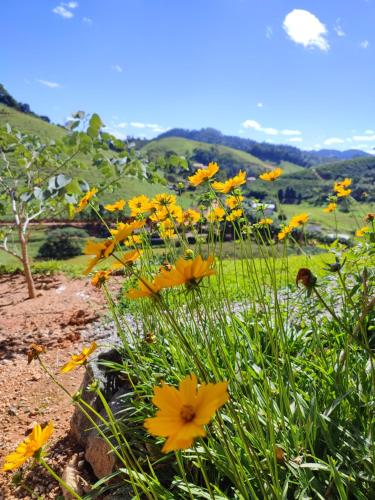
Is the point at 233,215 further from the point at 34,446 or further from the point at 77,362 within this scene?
the point at 34,446

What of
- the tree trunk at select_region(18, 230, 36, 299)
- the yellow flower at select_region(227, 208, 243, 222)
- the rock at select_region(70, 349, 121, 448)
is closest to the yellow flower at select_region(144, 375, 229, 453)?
the yellow flower at select_region(227, 208, 243, 222)

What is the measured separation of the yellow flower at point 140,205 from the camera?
2352 millimetres

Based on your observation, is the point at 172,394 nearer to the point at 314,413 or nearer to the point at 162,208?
the point at 314,413

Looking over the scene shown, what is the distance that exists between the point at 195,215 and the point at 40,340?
3364 millimetres

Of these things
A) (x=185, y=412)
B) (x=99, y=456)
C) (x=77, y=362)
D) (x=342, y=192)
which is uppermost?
(x=342, y=192)

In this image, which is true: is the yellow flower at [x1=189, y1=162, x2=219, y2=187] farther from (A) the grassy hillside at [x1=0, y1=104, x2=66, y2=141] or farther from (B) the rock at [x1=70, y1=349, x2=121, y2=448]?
(A) the grassy hillside at [x1=0, y1=104, x2=66, y2=141]

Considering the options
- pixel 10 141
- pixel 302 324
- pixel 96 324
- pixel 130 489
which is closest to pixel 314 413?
pixel 130 489

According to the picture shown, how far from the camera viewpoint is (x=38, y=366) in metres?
4.41

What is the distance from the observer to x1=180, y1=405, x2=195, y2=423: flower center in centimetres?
80

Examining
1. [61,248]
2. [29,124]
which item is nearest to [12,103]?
[29,124]

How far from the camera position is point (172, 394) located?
87 cm

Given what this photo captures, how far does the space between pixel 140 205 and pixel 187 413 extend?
6.26ft

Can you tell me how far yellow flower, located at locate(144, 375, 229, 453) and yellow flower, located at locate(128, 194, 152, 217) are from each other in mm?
1568

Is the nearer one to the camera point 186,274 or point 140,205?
point 186,274
